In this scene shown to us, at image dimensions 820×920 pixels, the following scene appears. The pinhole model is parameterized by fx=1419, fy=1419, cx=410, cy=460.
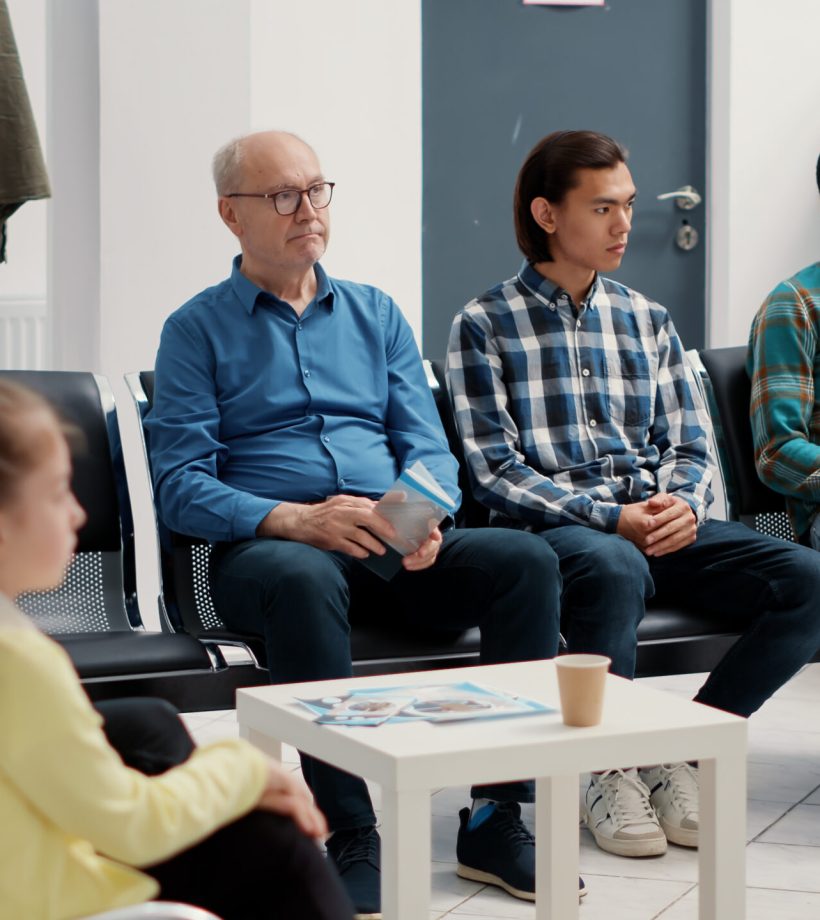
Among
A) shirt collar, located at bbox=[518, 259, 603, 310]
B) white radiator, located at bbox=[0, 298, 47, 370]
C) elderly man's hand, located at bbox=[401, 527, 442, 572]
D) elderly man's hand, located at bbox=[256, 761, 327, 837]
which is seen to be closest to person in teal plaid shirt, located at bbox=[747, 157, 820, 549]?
shirt collar, located at bbox=[518, 259, 603, 310]

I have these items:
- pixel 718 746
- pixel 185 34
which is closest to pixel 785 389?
pixel 718 746

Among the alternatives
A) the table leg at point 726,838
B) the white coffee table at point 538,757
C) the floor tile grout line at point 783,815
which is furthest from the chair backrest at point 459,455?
the table leg at point 726,838

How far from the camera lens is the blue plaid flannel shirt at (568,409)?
2.57 meters

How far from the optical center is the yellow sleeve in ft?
3.37

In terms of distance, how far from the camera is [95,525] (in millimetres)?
2473

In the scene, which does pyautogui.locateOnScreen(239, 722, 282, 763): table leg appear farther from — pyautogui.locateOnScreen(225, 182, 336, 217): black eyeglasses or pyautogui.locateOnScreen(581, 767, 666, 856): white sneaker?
pyautogui.locateOnScreen(225, 182, 336, 217): black eyeglasses

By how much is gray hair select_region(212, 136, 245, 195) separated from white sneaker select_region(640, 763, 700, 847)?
128 centimetres

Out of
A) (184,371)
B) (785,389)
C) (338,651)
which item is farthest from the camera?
(785,389)

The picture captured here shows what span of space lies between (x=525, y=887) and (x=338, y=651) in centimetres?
46

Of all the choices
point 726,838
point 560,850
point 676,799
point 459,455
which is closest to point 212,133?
point 459,455

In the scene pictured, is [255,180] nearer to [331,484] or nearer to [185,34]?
[331,484]

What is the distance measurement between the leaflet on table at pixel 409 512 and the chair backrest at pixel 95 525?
18.1 inches

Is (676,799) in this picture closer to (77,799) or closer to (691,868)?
(691,868)

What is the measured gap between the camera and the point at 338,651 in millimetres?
2088
